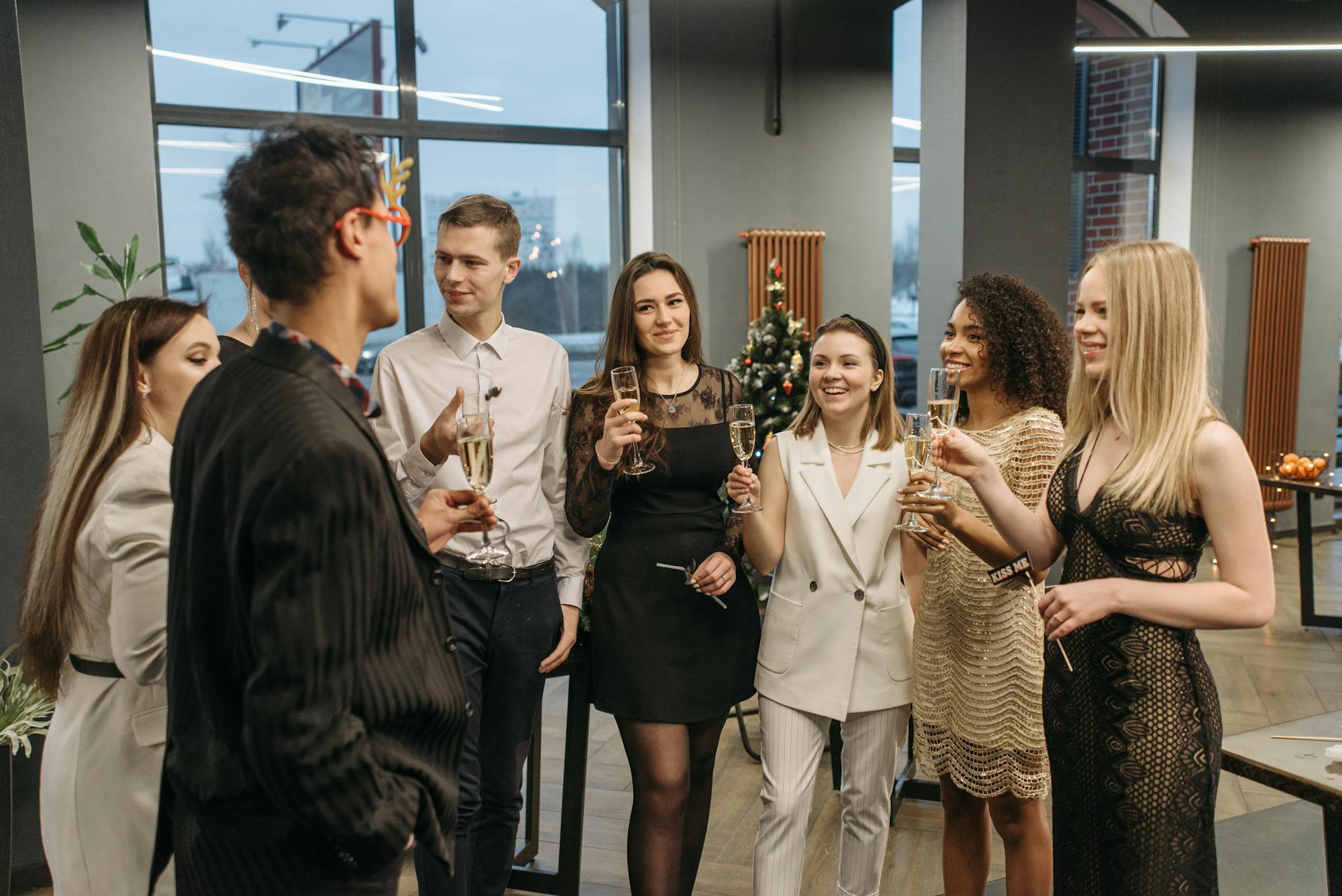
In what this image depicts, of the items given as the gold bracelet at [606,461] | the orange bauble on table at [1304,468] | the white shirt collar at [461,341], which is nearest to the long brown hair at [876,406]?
the gold bracelet at [606,461]

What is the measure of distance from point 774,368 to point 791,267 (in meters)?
1.34

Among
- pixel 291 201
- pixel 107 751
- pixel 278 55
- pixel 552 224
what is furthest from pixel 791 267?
pixel 291 201

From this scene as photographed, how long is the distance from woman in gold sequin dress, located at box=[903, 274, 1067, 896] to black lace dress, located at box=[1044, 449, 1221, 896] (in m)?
0.38

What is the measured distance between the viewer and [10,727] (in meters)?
2.55

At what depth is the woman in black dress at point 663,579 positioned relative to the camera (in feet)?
7.63

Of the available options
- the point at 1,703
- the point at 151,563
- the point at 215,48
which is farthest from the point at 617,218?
the point at 151,563

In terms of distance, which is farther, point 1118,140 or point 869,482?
point 1118,140

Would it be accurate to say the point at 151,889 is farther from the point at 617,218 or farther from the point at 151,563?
the point at 617,218

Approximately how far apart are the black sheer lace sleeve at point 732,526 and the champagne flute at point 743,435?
0.10 meters

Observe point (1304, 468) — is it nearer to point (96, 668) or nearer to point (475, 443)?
point (475, 443)

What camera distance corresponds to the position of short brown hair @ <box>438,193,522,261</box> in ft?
7.38

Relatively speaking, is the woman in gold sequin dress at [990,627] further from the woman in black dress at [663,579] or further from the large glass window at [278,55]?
the large glass window at [278,55]

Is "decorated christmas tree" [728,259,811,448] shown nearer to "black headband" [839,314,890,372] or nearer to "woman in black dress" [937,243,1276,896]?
"black headband" [839,314,890,372]

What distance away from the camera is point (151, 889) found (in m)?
1.45
